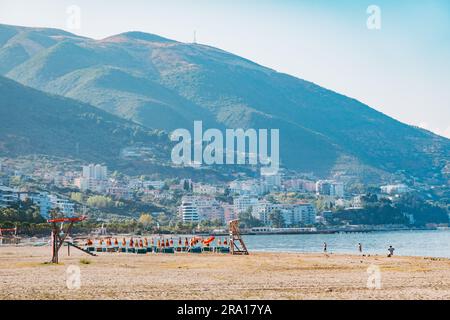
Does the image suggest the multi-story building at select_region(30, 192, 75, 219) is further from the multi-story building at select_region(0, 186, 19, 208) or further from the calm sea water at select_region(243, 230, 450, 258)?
the calm sea water at select_region(243, 230, 450, 258)

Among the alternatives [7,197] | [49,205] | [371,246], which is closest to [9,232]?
[371,246]

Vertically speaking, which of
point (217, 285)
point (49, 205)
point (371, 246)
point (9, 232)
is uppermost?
point (49, 205)

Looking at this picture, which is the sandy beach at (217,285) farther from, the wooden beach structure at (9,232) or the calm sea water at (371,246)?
the wooden beach structure at (9,232)

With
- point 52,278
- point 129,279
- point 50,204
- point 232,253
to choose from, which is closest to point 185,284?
point 129,279

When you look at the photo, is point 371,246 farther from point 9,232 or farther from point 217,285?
point 217,285

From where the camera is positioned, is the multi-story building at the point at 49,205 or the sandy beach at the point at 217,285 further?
the multi-story building at the point at 49,205

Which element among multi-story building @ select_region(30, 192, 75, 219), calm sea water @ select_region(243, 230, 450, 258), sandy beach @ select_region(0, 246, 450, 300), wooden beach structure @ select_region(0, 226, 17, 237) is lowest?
sandy beach @ select_region(0, 246, 450, 300)

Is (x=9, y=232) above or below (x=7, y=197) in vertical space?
below

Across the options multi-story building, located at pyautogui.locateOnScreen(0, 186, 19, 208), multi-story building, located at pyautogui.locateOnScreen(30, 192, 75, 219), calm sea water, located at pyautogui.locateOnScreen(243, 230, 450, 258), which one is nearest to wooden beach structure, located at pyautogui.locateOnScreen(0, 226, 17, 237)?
calm sea water, located at pyautogui.locateOnScreen(243, 230, 450, 258)

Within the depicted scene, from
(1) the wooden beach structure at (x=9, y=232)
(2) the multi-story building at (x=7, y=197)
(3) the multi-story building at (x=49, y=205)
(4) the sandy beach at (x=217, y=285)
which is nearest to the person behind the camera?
(4) the sandy beach at (x=217, y=285)

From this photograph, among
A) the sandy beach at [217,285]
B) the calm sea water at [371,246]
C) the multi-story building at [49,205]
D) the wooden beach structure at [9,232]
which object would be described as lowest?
the sandy beach at [217,285]

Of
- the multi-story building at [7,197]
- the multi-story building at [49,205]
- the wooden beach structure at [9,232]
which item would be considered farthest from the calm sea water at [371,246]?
the multi-story building at [49,205]

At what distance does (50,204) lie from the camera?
190 metres
